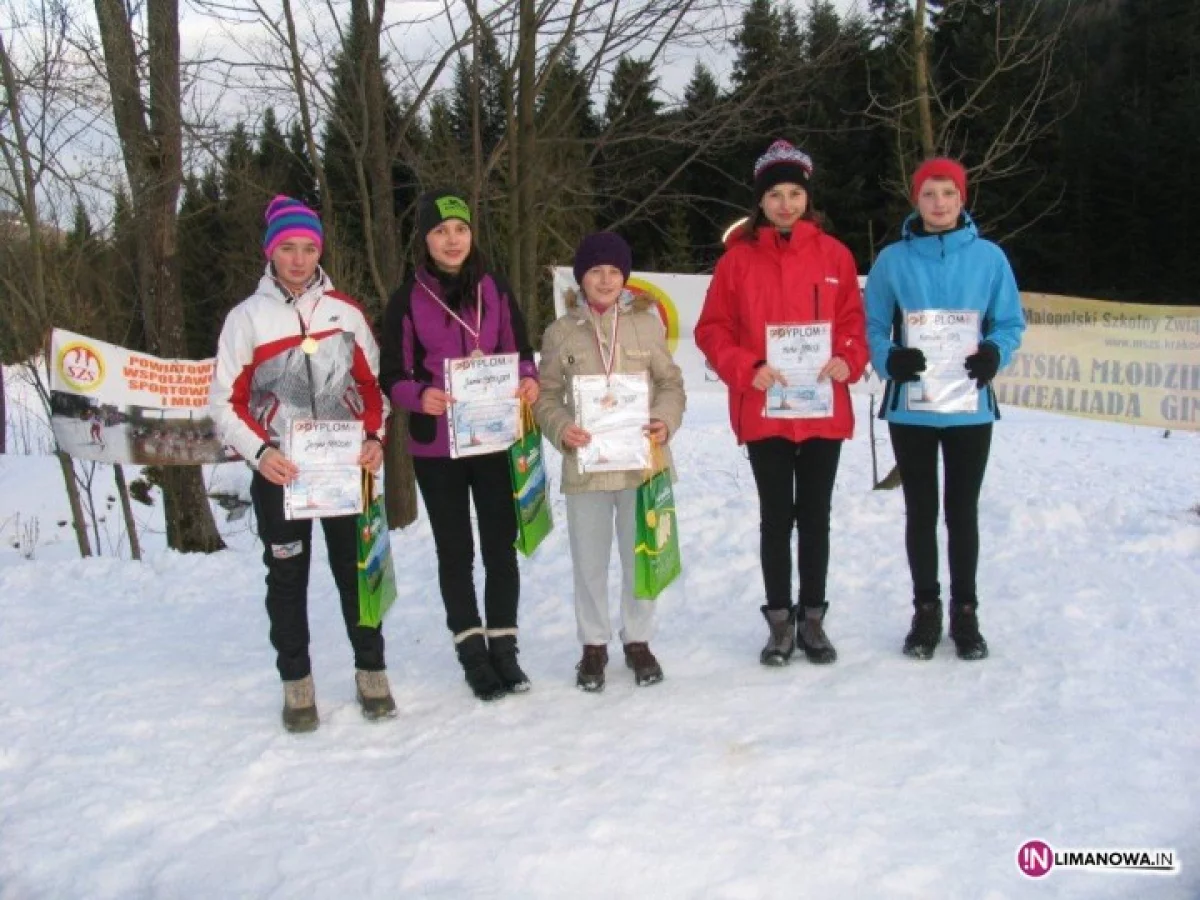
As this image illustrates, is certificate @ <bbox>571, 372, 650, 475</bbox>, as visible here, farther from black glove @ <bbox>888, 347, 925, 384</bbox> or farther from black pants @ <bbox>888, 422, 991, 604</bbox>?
black pants @ <bbox>888, 422, 991, 604</bbox>

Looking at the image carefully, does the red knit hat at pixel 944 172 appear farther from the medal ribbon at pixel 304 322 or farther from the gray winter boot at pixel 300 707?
the gray winter boot at pixel 300 707

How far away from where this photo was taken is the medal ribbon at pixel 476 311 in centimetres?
396

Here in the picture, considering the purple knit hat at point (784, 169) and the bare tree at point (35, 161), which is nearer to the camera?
the purple knit hat at point (784, 169)

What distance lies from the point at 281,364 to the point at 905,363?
2.44 m

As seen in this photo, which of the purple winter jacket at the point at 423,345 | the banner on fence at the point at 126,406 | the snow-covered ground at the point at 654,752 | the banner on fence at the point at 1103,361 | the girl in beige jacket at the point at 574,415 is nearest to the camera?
the snow-covered ground at the point at 654,752

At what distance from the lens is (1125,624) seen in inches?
Answer: 178

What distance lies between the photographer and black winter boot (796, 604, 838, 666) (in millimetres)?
4246

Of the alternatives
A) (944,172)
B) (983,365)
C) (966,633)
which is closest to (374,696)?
(966,633)

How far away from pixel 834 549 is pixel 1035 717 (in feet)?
8.28

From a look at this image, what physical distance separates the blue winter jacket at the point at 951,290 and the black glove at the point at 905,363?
0.04 metres

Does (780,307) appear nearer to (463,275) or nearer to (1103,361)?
(463,275)

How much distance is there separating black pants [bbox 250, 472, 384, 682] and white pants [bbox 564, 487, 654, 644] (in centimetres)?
85

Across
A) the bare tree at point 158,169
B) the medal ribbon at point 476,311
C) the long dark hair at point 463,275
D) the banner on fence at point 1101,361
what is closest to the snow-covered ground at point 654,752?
the medal ribbon at point 476,311

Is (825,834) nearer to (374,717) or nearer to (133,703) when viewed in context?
(374,717)
